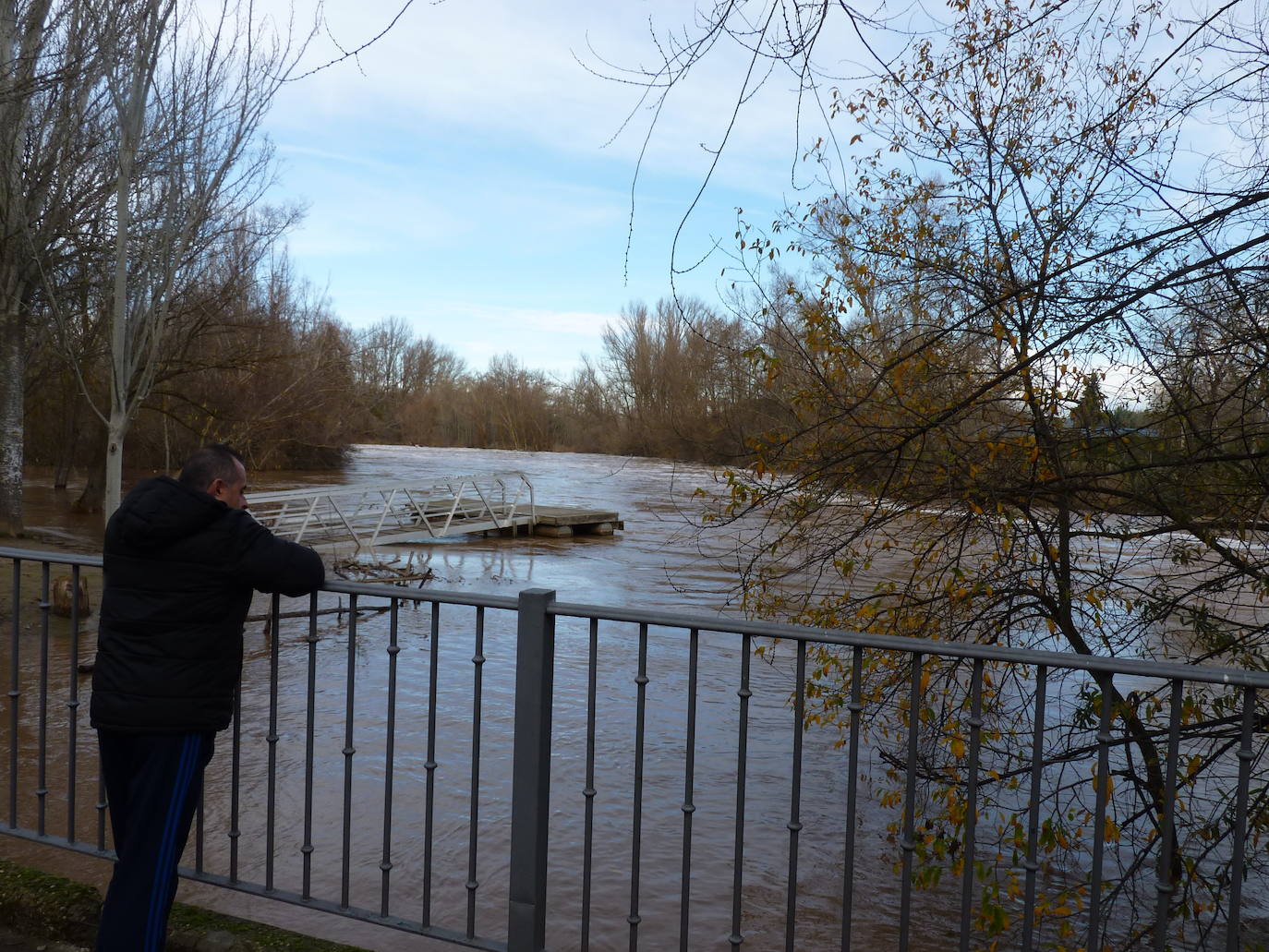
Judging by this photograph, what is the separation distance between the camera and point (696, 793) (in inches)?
316

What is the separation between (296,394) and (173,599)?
27.1 metres

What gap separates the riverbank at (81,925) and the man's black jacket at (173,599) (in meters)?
0.74

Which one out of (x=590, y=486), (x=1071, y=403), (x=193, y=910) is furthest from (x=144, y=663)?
(x=590, y=486)

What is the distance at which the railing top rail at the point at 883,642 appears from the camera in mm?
2416

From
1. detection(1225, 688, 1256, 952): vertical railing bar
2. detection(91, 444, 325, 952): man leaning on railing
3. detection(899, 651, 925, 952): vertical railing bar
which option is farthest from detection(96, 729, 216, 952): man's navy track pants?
detection(1225, 688, 1256, 952): vertical railing bar

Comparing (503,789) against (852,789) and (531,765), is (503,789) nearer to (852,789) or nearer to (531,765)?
(531,765)

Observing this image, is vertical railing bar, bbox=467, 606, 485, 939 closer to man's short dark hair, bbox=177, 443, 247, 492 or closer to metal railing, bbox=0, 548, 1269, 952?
metal railing, bbox=0, 548, 1269, 952

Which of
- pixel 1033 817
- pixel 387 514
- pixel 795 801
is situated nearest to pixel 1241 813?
pixel 1033 817

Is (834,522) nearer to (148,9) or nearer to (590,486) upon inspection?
(148,9)

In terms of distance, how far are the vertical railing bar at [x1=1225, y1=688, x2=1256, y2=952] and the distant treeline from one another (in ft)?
11.5

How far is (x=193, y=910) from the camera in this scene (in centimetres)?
348

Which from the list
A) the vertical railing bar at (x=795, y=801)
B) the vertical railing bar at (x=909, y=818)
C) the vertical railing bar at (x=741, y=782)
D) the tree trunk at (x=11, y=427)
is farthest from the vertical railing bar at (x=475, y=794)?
the tree trunk at (x=11, y=427)

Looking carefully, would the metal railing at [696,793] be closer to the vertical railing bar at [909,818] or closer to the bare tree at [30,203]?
the vertical railing bar at [909,818]

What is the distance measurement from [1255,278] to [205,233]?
15927 mm
